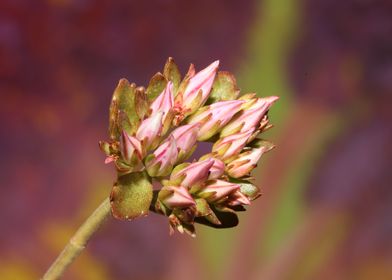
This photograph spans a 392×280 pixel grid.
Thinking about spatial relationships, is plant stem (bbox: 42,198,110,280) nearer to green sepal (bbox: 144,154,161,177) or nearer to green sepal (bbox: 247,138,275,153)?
green sepal (bbox: 144,154,161,177)

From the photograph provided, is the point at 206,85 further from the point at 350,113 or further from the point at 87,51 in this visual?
the point at 350,113

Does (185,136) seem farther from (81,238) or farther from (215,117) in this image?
(81,238)

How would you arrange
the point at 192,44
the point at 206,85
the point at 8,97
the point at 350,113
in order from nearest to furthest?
the point at 206,85 < the point at 8,97 < the point at 192,44 < the point at 350,113

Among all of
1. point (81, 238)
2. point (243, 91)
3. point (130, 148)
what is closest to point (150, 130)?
point (130, 148)

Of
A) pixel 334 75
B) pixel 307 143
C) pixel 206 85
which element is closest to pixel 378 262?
pixel 307 143

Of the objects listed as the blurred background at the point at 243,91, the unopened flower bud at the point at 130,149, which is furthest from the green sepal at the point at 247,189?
the blurred background at the point at 243,91

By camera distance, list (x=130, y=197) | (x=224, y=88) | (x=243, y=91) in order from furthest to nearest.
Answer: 1. (x=243, y=91)
2. (x=224, y=88)
3. (x=130, y=197)

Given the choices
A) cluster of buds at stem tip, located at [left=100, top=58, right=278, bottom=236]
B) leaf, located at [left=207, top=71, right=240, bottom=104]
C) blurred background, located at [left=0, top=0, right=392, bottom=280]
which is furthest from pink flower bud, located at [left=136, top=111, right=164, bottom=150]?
blurred background, located at [left=0, top=0, right=392, bottom=280]

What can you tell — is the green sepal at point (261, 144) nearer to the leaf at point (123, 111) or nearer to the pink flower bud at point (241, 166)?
the pink flower bud at point (241, 166)
